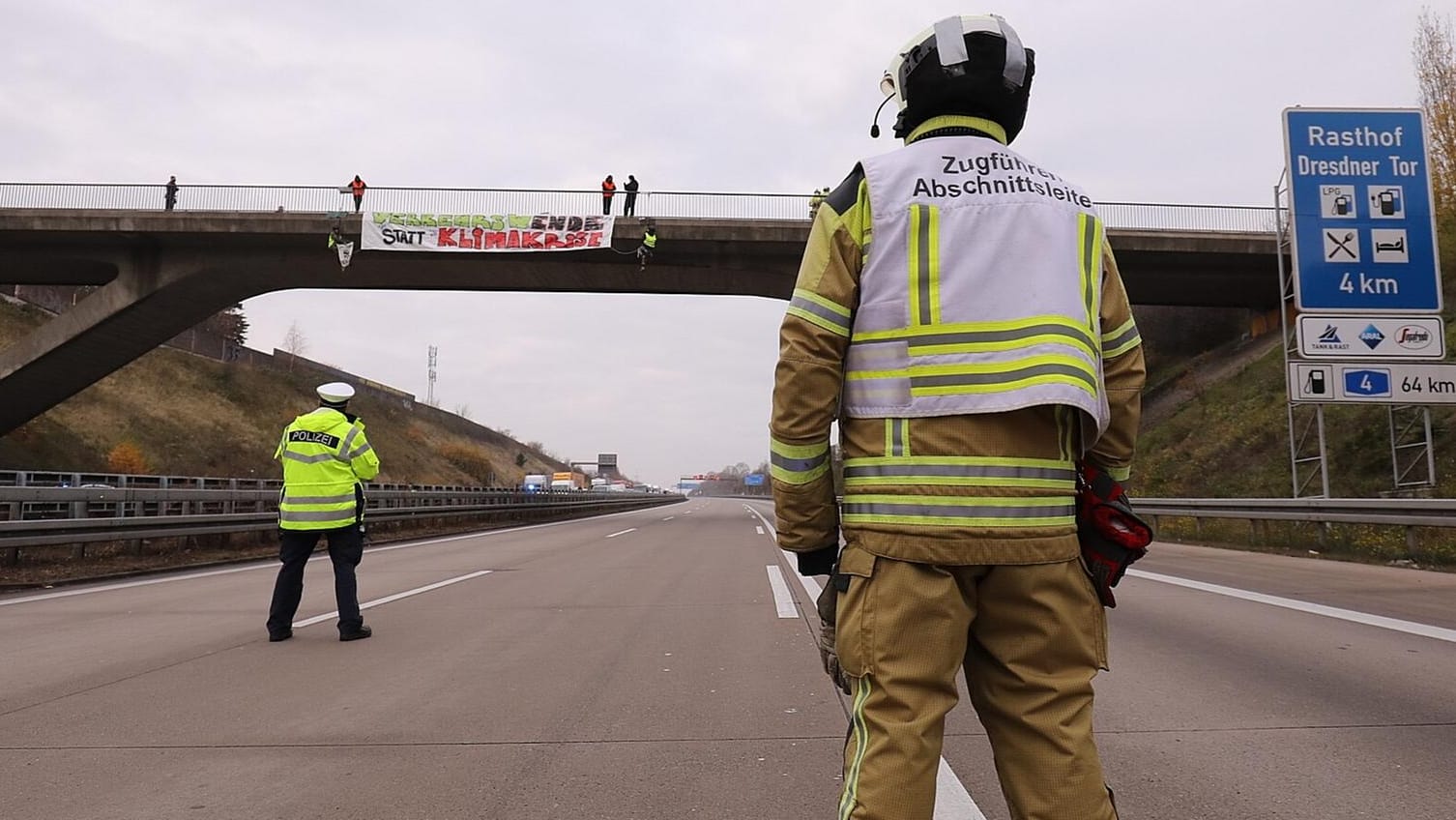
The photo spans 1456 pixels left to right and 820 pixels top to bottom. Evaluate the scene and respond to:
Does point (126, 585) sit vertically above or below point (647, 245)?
below

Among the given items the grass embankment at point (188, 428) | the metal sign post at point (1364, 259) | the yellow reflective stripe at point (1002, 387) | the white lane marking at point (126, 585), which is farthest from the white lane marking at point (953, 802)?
the metal sign post at point (1364, 259)

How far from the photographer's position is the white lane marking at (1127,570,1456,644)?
604 cm

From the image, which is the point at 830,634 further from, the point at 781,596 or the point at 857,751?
the point at 781,596

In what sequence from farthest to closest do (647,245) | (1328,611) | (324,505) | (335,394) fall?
1. (647,245)
2. (1328,611)
3. (335,394)
4. (324,505)

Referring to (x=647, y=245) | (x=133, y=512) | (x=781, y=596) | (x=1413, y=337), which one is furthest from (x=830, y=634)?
(x=647, y=245)

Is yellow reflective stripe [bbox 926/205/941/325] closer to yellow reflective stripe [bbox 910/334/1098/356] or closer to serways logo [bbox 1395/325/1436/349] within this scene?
yellow reflective stripe [bbox 910/334/1098/356]

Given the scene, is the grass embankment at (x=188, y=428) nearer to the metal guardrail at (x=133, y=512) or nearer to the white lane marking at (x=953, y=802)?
the metal guardrail at (x=133, y=512)

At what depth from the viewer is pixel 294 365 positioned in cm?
5747

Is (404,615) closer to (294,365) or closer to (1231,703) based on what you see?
(1231,703)

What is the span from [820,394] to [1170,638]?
5.50 m

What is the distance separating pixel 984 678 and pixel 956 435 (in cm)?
52

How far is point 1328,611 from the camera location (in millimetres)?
7066

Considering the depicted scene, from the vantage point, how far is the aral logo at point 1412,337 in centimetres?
1309

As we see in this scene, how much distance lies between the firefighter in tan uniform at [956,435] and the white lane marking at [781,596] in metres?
5.89
